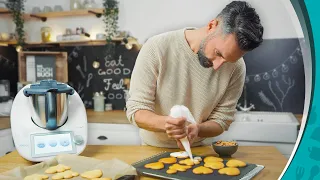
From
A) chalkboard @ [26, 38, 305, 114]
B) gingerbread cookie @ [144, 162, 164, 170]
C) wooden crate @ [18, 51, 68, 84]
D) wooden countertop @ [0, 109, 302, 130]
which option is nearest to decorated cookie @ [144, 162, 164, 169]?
gingerbread cookie @ [144, 162, 164, 170]

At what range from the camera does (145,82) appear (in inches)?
33.9

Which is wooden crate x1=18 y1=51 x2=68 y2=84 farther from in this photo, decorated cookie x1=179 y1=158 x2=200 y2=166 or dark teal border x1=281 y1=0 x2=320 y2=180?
dark teal border x1=281 y1=0 x2=320 y2=180

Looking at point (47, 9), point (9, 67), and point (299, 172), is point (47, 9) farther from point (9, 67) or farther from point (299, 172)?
point (299, 172)

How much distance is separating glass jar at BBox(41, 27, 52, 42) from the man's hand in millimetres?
1593

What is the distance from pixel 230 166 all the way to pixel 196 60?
30cm

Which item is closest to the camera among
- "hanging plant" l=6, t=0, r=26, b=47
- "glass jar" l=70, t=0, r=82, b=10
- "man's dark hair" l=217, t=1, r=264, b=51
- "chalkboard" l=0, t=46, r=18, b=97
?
"man's dark hair" l=217, t=1, r=264, b=51

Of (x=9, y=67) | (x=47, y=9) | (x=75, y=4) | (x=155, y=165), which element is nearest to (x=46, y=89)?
(x=155, y=165)

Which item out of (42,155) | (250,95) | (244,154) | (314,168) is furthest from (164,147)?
(250,95)

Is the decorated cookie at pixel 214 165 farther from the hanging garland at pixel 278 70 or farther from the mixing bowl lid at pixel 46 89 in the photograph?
the hanging garland at pixel 278 70

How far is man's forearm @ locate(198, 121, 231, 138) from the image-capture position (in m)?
0.88

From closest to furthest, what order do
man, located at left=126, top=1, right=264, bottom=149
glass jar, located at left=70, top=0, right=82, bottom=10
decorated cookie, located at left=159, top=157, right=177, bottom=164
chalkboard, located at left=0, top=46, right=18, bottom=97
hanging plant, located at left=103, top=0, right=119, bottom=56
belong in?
decorated cookie, located at left=159, top=157, right=177, bottom=164, man, located at left=126, top=1, right=264, bottom=149, glass jar, located at left=70, top=0, right=82, bottom=10, hanging plant, located at left=103, top=0, right=119, bottom=56, chalkboard, located at left=0, top=46, right=18, bottom=97

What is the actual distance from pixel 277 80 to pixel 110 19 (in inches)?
36.8

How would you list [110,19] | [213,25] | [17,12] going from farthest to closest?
[17,12], [110,19], [213,25]

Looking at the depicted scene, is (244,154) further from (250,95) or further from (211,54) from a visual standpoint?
(250,95)
